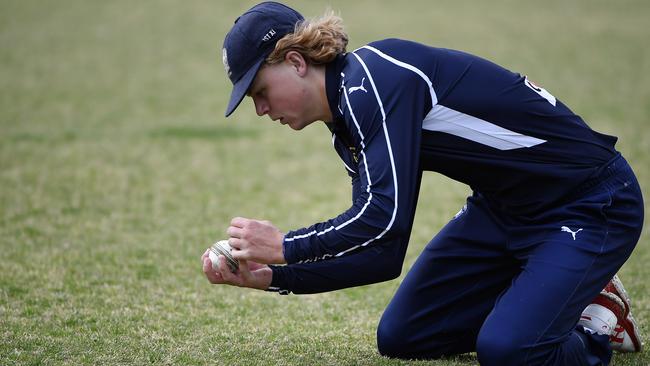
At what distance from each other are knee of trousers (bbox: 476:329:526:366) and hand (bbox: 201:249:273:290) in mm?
971

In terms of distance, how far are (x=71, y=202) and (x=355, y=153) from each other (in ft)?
15.8

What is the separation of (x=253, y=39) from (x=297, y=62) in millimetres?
205

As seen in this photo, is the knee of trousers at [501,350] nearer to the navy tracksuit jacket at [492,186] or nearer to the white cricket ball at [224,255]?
the navy tracksuit jacket at [492,186]

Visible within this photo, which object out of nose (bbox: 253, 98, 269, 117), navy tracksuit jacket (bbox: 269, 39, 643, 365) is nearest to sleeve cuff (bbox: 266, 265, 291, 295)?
navy tracksuit jacket (bbox: 269, 39, 643, 365)

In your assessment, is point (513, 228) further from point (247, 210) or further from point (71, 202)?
point (71, 202)

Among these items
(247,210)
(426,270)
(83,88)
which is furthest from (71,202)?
(83,88)

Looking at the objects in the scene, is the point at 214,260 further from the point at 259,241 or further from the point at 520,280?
the point at 520,280

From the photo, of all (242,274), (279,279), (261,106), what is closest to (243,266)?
(242,274)

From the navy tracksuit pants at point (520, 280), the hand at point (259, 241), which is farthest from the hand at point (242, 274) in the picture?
the navy tracksuit pants at point (520, 280)

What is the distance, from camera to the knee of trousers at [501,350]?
3660 millimetres

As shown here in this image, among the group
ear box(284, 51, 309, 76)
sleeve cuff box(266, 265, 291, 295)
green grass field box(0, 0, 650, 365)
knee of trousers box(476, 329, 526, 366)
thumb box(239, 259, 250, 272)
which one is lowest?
green grass field box(0, 0, 650, 365)

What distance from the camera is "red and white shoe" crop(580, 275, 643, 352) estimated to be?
4293 mm

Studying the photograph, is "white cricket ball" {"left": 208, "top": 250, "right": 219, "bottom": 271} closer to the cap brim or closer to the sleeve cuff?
the sleeve cuff

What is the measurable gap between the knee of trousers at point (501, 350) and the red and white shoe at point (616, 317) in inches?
29.6
